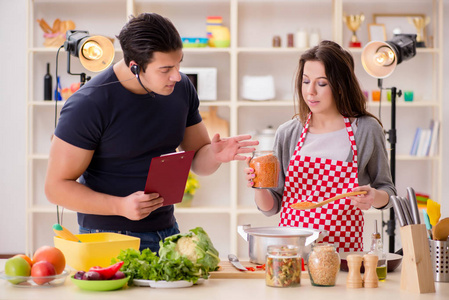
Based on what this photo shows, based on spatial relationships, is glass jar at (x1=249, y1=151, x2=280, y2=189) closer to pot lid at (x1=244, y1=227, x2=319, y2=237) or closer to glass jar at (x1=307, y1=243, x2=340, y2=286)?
pot lid at (x1=244, y1=227, x2=319, y2=237)

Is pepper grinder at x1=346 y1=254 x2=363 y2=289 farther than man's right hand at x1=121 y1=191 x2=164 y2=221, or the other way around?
man's right hand at x1=121 y1=191 x2=164 y2=221

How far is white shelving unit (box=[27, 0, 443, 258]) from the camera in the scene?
4.88 m

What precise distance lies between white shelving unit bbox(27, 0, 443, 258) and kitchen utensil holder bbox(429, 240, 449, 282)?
3018mm

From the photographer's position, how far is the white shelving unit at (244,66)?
488 cm

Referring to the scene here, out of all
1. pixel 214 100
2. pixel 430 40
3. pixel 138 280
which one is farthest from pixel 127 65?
pixel 430 40

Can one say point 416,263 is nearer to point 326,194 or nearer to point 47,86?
point 326,194

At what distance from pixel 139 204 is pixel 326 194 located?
811mm

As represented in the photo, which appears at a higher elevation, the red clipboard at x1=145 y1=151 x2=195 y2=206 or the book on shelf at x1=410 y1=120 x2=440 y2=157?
the book on shelf at x1=410 y1=120 x2=440 y2=157

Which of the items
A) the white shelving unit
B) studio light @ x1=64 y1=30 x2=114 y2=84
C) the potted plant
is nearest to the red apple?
studio light @ x1=64 y1=30 x2=114 y2=84

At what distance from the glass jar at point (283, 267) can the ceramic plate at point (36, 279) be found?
588 mm

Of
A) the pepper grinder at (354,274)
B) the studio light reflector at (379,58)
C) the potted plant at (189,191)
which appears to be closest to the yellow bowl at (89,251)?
the pepper grinder at (354,274)

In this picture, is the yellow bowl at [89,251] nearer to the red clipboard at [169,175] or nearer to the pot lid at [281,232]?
the red clipboard at [169,175]

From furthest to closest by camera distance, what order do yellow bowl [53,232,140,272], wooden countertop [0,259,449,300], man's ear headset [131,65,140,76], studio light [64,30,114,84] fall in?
studio light [64,30,114,84], man's ear headset [131,65,140,76], yellow bowl [53,232,140,272], wooden countertop [0,259,449,300]

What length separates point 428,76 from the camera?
4918 mm
